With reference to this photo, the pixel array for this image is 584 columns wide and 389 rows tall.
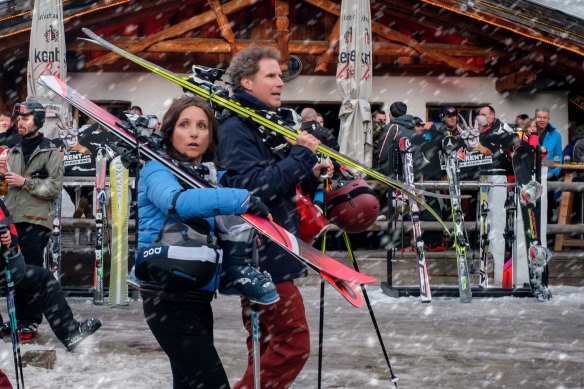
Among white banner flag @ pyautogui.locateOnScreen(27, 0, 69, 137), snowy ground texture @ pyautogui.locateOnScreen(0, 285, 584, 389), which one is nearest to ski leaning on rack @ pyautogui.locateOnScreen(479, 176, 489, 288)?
snowy ground texture @ pyautogui.locateOnScreen(0, 285, 584, 389)

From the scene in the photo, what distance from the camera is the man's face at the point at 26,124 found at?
19.2ft

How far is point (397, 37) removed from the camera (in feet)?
41.0

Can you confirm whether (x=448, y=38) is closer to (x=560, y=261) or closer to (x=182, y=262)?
(x=560, y=261)

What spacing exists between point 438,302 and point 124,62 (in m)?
8.16

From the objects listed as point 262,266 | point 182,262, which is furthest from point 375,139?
point 182,262

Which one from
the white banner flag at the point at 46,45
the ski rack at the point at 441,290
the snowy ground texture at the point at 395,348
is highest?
the white banner flag at the point at 46,45

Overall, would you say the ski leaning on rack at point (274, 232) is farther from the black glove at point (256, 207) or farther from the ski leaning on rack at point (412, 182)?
the ski leaning on rack at point (412, 182)

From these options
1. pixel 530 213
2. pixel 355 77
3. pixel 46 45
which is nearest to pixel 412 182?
pixel 530 213

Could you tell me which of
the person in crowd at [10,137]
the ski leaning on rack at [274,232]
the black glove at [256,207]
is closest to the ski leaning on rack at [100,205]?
the person in crowd at [10,137]

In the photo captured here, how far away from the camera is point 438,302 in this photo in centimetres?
741

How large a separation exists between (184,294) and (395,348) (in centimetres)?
303

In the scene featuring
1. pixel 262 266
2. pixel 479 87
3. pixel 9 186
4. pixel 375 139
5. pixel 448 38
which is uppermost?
pixel 448 38

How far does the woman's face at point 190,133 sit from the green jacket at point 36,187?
354cm

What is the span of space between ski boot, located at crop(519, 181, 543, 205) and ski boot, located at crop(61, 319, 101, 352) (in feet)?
16.3
